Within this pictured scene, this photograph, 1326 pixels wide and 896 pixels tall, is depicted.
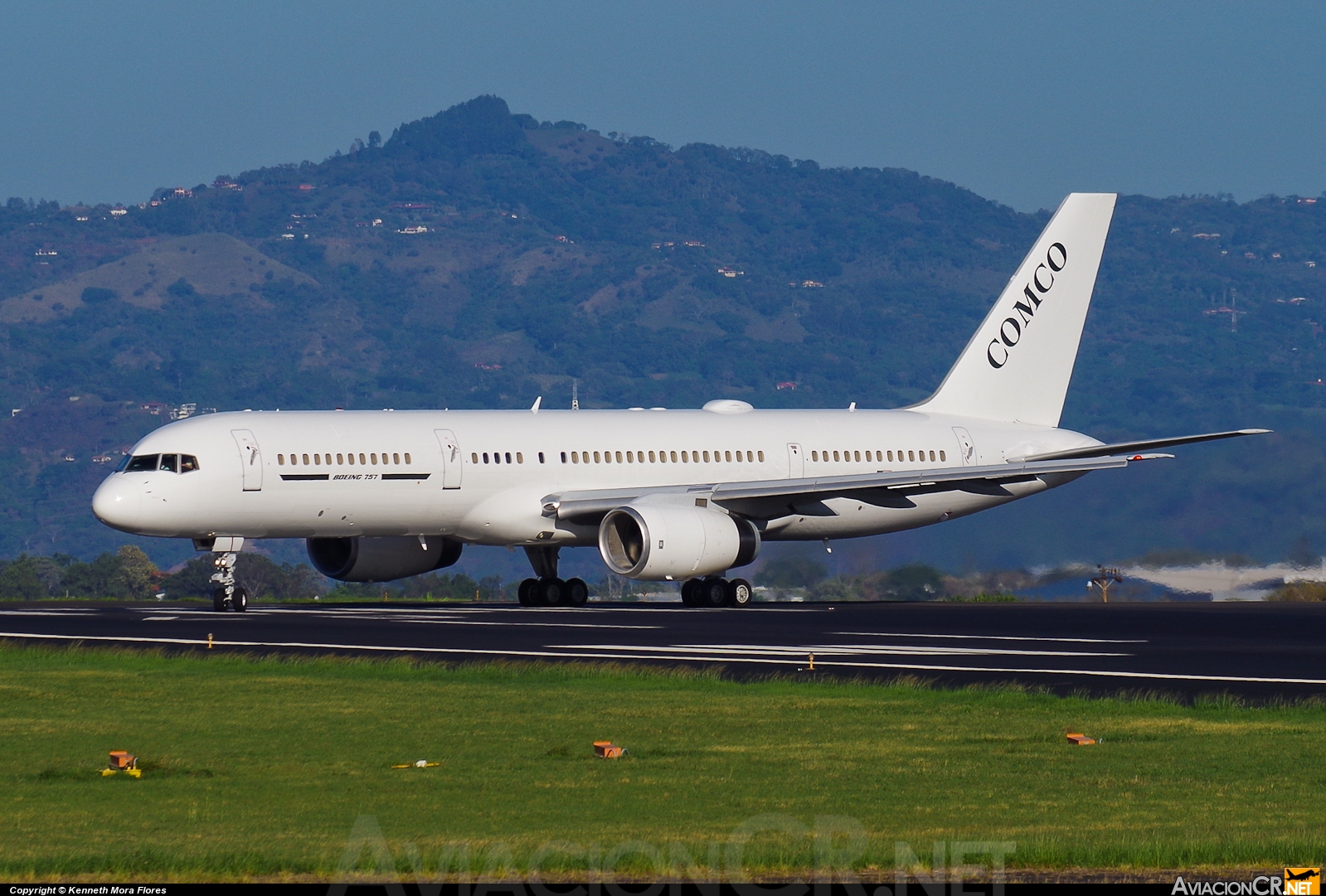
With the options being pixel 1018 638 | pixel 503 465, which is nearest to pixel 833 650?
pixel 1018 638

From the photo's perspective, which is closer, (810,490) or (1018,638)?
(1018,638)

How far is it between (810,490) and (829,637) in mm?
11484

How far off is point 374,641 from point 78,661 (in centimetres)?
527

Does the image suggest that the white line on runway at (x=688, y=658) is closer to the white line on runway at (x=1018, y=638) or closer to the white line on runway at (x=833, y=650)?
the white line on runway at (x=833, y=650)

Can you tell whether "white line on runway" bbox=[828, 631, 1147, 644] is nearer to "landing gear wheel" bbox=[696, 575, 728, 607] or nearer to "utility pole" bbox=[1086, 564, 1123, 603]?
"landing gear wheel" bbox=[696, 575, 728, 607]

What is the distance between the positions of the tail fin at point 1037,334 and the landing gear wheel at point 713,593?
9650 millimetres

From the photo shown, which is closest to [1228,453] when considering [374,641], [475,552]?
[374,641]

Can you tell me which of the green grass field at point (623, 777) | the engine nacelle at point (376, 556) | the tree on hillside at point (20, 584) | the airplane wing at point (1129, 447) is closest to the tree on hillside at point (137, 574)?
the tree on hillside at point (20, 584)

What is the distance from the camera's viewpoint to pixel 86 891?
10.7m

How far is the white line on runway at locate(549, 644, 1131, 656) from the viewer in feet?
94.0

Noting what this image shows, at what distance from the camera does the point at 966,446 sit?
51031mm

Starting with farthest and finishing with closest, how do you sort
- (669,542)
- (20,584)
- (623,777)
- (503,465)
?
(20,584) < (503,465) < (669,542) < (623,777)

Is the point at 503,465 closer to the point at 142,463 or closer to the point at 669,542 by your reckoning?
the point at 669,542

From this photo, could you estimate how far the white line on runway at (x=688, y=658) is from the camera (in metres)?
24.5
